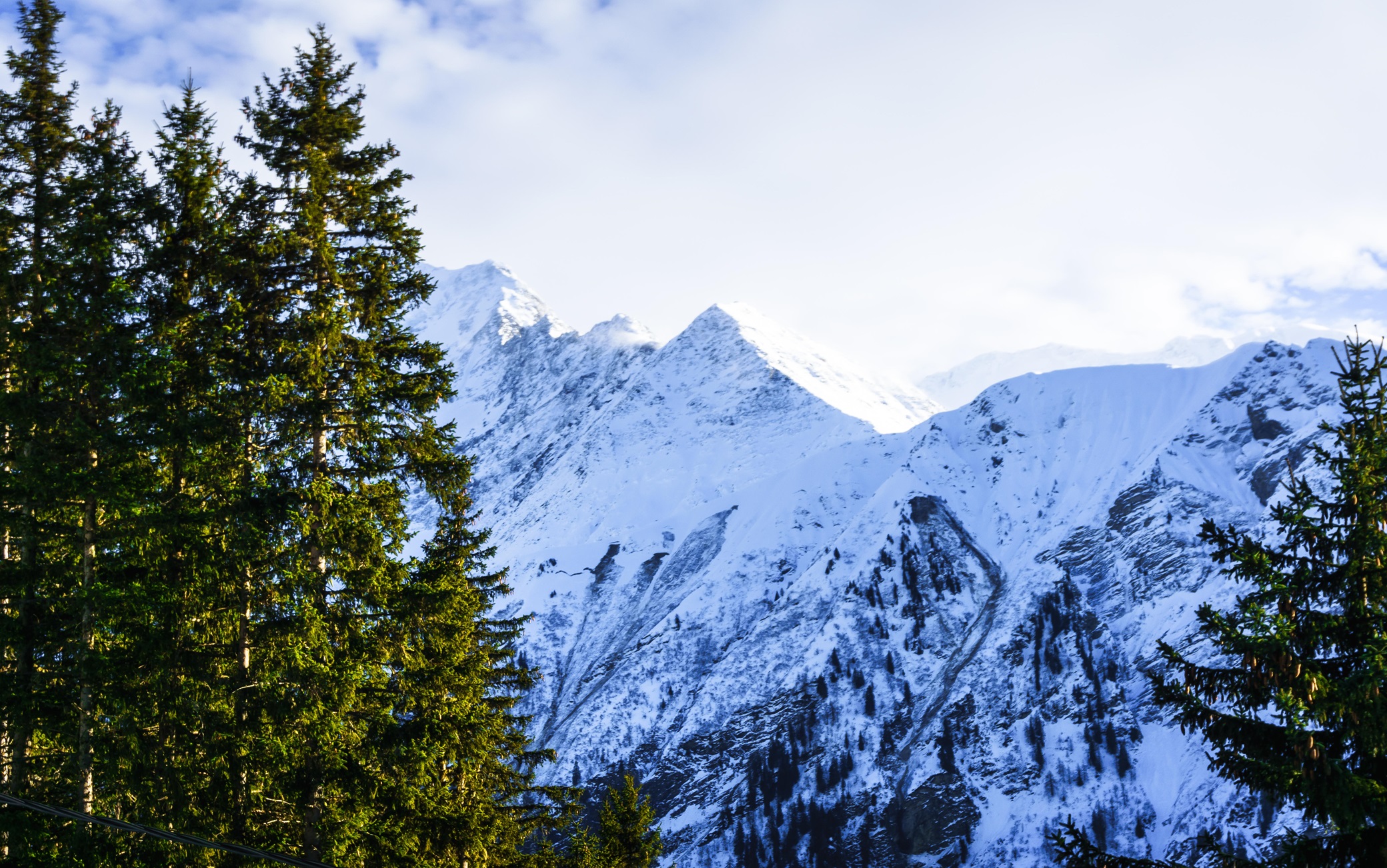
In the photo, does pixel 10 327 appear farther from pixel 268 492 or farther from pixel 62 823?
pixel 62 823

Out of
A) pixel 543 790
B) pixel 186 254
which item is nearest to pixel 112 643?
pixel 186 254

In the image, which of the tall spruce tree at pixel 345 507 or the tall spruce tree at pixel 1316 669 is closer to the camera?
the tall spruce tree at pixel 1316 669

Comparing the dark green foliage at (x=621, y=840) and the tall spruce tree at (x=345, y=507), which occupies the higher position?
the tall spruce tree at (x=345, y=507)

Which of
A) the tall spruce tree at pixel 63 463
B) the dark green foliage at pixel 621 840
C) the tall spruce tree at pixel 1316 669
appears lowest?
the dark green foliage at pixel 621 840

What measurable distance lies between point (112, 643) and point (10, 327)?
460cm

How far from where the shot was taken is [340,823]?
42.1ft

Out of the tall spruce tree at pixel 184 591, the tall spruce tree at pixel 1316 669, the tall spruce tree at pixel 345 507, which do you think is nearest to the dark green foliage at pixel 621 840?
the tall spruce tree at pixel 345 507

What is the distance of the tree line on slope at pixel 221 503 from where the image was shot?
12.8m

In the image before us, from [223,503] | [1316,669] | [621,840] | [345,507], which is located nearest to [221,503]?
[223,503]

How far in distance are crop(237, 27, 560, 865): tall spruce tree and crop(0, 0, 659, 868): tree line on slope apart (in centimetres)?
4

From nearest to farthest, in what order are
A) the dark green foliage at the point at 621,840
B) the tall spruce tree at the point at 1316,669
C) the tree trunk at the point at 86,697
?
1. the tall spruce tree at the point at 1316,669
2. the tree trunk at the point at 86,697
3. the dark green foliage at the point at 621,840

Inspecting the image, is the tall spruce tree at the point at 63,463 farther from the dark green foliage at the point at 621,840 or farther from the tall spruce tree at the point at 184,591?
the dark green foliage at the point at 621,840

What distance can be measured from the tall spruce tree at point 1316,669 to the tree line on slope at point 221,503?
9190 millimetres

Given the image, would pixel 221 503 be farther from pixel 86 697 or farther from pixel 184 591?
pixel 86 697
